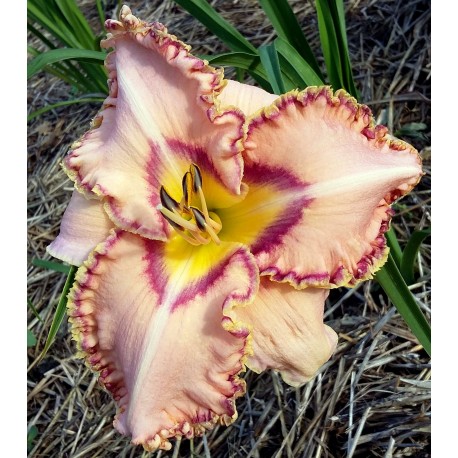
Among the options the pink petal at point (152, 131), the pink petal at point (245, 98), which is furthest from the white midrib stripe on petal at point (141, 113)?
the pink petal at point (245, 98)

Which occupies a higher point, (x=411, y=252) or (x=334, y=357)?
(x=411, y=252)

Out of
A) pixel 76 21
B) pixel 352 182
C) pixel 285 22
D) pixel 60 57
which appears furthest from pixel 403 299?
pixel 76 21

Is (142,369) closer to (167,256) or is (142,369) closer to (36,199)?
(167,256)

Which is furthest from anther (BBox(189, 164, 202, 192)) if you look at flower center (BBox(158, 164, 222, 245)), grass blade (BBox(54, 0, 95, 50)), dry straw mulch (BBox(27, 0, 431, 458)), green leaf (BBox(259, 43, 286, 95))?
grass blade (BBox(54, 0, 95, 50))

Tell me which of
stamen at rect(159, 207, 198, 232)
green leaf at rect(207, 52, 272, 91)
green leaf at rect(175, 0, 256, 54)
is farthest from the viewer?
green leaf at rect(175, 0, 256, 54)

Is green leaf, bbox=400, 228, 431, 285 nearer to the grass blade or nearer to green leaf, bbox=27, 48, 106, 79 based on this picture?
green leaf, bbox=27, 48, 106, 79

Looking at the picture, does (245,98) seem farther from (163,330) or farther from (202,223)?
(163,330)
